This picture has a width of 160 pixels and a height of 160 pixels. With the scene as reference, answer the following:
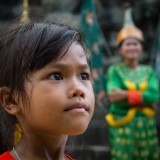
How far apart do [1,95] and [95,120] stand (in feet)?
10.0

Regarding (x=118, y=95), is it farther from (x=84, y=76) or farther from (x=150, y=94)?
(x=84, y=76)

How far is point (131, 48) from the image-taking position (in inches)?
118

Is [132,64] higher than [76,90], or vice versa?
[132,64]

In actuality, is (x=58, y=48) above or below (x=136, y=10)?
below

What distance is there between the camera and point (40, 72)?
89 cm

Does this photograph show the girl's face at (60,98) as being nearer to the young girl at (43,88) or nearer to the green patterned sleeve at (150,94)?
the young girl at (43,88)

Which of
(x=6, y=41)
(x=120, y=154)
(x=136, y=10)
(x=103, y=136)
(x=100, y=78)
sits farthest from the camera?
(x=136, y=10)

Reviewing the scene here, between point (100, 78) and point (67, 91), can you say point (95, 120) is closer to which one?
point (100, 78)

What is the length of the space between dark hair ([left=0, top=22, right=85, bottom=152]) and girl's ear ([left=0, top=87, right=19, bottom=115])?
0.01m

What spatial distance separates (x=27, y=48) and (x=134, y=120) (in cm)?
197

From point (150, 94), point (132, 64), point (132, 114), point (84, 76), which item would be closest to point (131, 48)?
point (132, 64)

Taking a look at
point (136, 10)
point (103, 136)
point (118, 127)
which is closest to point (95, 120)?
point (103, 136)

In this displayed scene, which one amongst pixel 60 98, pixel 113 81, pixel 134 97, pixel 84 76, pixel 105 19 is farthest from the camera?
pixel 105 19

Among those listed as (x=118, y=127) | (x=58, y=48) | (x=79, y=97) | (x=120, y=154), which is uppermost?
(x=58, y=48)
